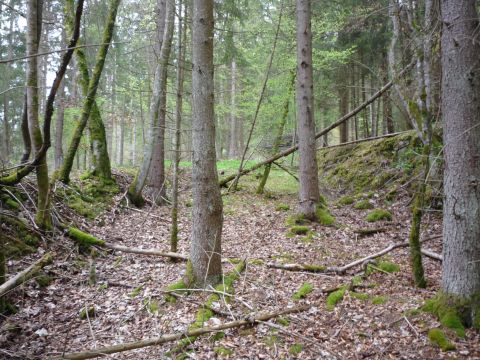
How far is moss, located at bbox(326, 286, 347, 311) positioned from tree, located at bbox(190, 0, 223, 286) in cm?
170

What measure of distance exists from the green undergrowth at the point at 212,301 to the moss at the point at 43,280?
2.45 meters

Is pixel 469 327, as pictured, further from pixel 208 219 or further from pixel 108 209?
pixel 108 209

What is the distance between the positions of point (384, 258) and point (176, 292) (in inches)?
141

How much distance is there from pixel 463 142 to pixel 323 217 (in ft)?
14.7

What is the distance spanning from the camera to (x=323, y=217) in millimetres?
8023

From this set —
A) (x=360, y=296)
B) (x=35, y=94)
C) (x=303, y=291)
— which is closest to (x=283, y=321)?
(x=303, y=291)

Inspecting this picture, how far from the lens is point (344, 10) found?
13047 mm

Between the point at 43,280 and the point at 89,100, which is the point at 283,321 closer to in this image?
the point at 43,280

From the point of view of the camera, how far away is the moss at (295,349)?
3.76 m

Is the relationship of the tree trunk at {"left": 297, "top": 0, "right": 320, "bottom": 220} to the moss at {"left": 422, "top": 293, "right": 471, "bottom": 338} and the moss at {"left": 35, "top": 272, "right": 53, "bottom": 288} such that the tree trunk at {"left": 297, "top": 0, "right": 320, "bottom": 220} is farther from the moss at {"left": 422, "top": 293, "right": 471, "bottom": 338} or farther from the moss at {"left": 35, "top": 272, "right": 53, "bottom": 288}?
the moss at {"left": 35, "top": 272, "right": 53, "bottom": 288}

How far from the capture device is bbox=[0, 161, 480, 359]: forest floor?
379cm

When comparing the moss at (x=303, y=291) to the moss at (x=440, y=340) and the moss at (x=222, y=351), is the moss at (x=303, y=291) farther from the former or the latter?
the moss at (x=440, y=340)

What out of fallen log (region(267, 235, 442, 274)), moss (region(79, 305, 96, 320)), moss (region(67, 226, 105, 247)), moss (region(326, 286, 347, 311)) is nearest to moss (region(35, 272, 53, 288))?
moss (region(79, 305, 96, 320))

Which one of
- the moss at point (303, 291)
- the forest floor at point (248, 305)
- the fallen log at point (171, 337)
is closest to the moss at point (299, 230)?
the forest floor at point (248, 305)
